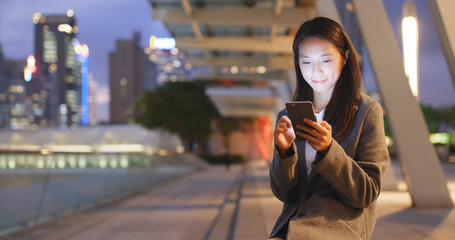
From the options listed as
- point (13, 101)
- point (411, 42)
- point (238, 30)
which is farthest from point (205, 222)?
point (13, 101)

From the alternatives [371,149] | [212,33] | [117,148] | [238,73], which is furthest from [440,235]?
[117,148]

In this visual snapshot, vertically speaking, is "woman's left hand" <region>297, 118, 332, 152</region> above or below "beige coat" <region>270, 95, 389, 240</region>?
above

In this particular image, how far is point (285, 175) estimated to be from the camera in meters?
1.96

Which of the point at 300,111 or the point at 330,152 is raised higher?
the point at 300,111

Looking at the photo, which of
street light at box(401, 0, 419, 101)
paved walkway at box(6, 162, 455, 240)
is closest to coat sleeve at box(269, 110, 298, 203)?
paved walkway at box(6, 162, 455, 240)

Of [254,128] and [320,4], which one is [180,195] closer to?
[320,4]

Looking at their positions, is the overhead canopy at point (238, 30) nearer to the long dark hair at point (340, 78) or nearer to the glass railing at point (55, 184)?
the glass railing at point (55, 184)

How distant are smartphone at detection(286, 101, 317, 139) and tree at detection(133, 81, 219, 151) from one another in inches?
1920

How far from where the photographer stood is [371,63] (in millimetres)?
9586

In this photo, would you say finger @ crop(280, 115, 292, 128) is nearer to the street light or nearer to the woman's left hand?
the woman's left hand

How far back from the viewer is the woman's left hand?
5.72 ft

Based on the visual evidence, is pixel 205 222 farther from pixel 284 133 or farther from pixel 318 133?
pixel 318 133

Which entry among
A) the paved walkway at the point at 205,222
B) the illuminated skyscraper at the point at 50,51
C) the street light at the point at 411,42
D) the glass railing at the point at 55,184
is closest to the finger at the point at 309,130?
the paved walkway at the point at 205,222

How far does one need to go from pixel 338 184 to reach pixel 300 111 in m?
0.26
